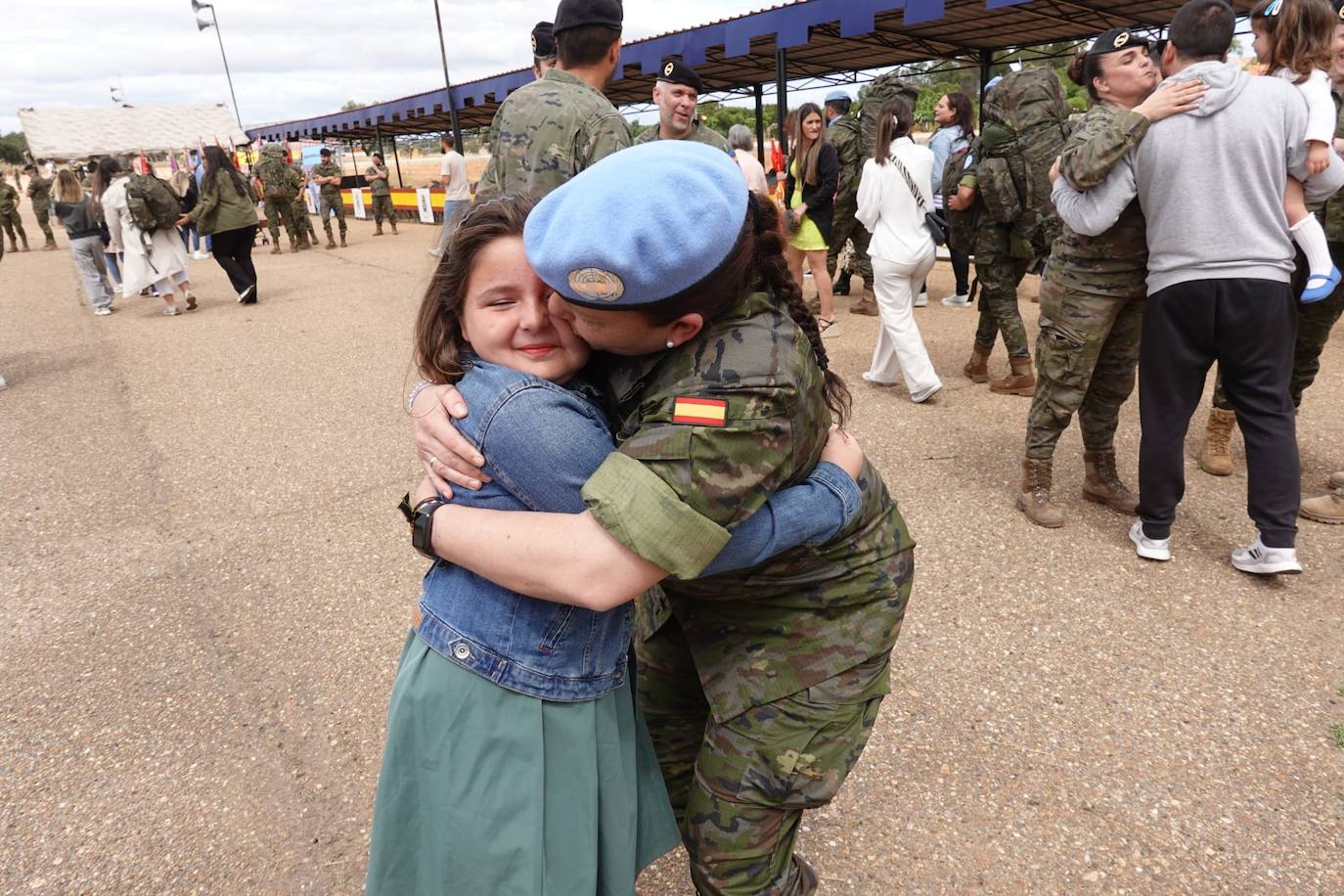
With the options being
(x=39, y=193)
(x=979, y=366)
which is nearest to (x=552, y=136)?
(x=979, y=366)

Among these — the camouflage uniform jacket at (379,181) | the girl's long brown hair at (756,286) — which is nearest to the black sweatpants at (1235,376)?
the girl's long brown hair at (756,286)

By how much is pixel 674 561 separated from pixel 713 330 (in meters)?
0.32

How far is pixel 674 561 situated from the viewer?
42.6 inches

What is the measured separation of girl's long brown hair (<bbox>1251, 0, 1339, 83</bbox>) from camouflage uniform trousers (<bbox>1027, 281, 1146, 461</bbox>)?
37.6 inches

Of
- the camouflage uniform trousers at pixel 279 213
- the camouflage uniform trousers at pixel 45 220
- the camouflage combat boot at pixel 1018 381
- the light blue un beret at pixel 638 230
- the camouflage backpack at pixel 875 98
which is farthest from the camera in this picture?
the camouflage uniform trousers at pixel 45 220

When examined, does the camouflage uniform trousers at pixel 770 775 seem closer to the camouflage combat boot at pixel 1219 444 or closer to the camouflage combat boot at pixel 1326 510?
the camouflage combat boot at pixel 1326 510

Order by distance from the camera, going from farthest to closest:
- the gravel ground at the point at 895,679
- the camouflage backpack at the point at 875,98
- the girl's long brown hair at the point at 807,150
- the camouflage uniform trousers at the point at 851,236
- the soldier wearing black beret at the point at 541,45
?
the camouflage uniform trousers at the point at 851,236 < the girl's long brown hair at the point at 807,150 < the camouflage backpack at the point at 875,98 < the soldier wearing black beret at the point at 541,45 < the gravel ground at the point at 895,679

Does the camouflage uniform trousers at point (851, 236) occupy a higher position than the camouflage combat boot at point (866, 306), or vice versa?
the camouflage uniform trousers at point (851, 236)

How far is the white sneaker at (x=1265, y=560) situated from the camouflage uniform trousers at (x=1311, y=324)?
81cm

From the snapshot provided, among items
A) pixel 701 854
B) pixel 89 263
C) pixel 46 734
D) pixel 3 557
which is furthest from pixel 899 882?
pixel 89 263

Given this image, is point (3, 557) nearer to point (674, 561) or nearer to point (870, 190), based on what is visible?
point (674, 561)

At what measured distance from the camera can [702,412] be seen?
1.09 meters

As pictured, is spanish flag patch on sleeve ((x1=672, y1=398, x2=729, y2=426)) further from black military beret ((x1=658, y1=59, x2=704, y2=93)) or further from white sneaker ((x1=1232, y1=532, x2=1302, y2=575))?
black military beret ((x1=658, y1=59, x2=704, y2=93))

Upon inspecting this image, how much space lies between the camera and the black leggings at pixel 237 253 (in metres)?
9.66
